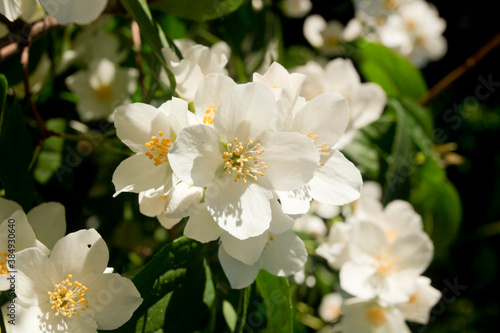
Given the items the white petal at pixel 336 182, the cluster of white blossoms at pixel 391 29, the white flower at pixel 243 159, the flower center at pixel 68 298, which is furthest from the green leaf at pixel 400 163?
the flower center at pixel 68 298

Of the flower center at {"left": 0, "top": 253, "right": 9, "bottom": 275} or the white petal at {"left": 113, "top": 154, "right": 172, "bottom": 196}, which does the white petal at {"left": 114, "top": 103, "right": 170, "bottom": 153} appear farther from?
the flower center at {"left": 0, "top": 253, "right": 9, "bottom": 275}

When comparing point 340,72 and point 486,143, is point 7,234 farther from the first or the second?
point 486,143

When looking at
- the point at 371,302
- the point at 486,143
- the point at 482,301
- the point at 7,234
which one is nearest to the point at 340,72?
the point at 371,302

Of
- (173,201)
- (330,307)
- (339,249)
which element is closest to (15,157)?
(173,201)

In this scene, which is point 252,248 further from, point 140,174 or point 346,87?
point 346,87

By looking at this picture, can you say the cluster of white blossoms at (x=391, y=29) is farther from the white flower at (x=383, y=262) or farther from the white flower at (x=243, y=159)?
the white flower at (x=243, y=159)

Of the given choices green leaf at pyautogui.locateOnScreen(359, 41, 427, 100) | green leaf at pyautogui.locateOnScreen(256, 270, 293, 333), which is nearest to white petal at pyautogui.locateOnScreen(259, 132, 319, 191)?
green leaf at pyautogui.locateOnScreen(256, 270, 293, 333)
